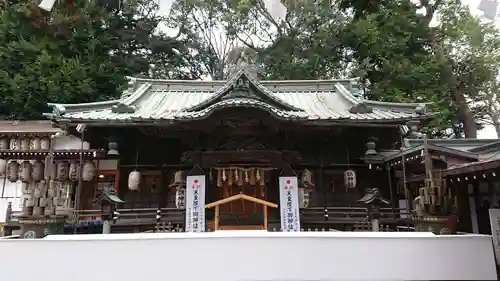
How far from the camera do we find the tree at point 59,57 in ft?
58.5

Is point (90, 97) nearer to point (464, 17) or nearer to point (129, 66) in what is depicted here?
point (129, 66)

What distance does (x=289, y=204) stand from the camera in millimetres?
9227

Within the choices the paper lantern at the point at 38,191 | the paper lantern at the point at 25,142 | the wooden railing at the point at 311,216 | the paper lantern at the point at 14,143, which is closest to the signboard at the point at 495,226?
the wooden railing at the point at 311,216

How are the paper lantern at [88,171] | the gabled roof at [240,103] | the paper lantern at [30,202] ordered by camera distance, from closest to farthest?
the paper lantern at [30,202] < the gabled roof at [240,103] < the paper lantern at [88,171]

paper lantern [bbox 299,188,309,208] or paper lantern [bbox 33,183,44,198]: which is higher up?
paper lantern [bbox 33,183,44,198]

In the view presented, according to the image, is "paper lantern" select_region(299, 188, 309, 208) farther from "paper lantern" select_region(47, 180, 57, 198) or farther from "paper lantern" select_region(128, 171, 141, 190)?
"paper lantern" select_region(47, 180, 57, 198)

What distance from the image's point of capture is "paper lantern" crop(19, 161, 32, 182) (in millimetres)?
13055

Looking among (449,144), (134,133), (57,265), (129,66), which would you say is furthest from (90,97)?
(449,144)

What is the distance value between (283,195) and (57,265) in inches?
229

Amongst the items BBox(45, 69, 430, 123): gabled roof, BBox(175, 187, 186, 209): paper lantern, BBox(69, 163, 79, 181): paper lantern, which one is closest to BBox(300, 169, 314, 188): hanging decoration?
BBox(45, 69, 430, 123): gabled roof

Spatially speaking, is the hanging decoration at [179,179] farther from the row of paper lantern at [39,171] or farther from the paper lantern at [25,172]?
the paper lantern at [25,172]

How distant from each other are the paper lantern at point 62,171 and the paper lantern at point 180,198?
5404 millimetres

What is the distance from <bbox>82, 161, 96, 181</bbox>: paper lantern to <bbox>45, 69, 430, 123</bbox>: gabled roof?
7.88 ft

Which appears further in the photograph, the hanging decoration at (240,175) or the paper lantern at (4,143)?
the paper lantern at (4,143)
